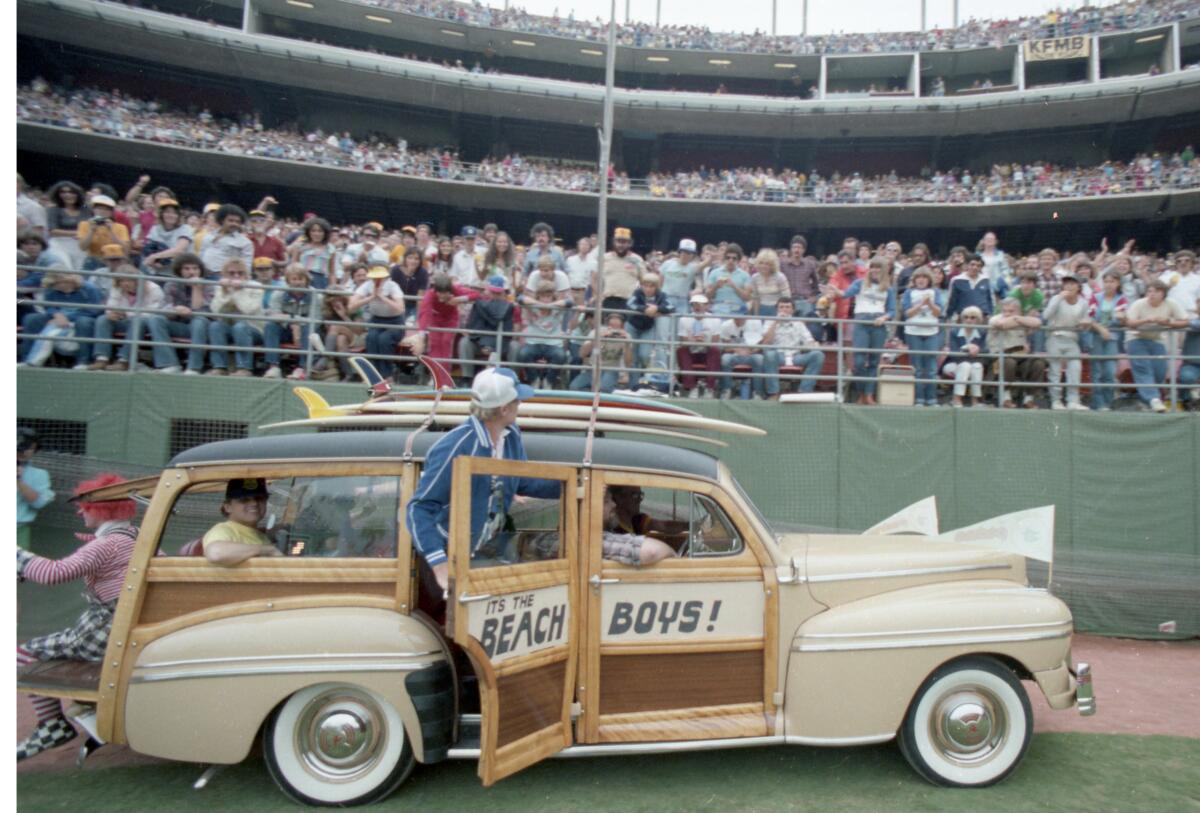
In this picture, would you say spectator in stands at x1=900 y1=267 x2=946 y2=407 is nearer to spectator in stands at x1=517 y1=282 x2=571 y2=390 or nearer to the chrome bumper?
spectator in stands at x1=517 y1=282 x2=571 y2=390

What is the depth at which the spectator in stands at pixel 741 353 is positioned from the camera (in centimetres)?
933

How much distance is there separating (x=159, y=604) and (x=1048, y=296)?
482 inches

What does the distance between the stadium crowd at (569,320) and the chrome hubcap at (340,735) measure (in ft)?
15.4

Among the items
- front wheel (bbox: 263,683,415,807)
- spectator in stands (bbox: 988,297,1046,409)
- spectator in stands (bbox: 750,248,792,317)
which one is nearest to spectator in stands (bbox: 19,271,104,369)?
front wheel (bbox: 263,683,415,807)

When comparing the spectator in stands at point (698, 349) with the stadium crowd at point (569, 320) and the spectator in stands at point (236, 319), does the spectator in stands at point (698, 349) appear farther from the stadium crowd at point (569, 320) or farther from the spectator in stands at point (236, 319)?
the spectator in stands at point (236, 319)

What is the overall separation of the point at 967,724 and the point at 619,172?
27.2m

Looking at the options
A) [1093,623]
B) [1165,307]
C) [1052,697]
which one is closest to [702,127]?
[1165,307]

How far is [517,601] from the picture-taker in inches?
149

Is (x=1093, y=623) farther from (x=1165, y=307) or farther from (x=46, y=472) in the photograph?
(x=46, y=472)

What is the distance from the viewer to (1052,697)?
169 inches

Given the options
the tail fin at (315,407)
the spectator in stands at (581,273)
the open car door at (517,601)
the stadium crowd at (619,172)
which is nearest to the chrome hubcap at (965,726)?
the open car door at (517,601)

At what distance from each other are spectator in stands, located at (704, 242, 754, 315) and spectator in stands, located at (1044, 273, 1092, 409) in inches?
140

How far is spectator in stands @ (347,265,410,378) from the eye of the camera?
29.6 ft

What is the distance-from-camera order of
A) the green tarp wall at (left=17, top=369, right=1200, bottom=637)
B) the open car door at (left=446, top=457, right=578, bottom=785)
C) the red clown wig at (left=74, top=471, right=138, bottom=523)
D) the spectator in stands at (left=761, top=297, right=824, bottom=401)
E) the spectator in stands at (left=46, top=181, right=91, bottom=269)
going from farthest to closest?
the spectator in stands at (left=46, top=181, right=91, bottom=269), the spectator in stands at (left=761, top=297, right=824, bottom=401), the green tarp wall at (left=17, top=369, right=1200, bottom=637), the red clown wig at (left=74, top=471, right=138, bottom=523), the open car door at (left=446, top=457, right=578, bottom=785)
